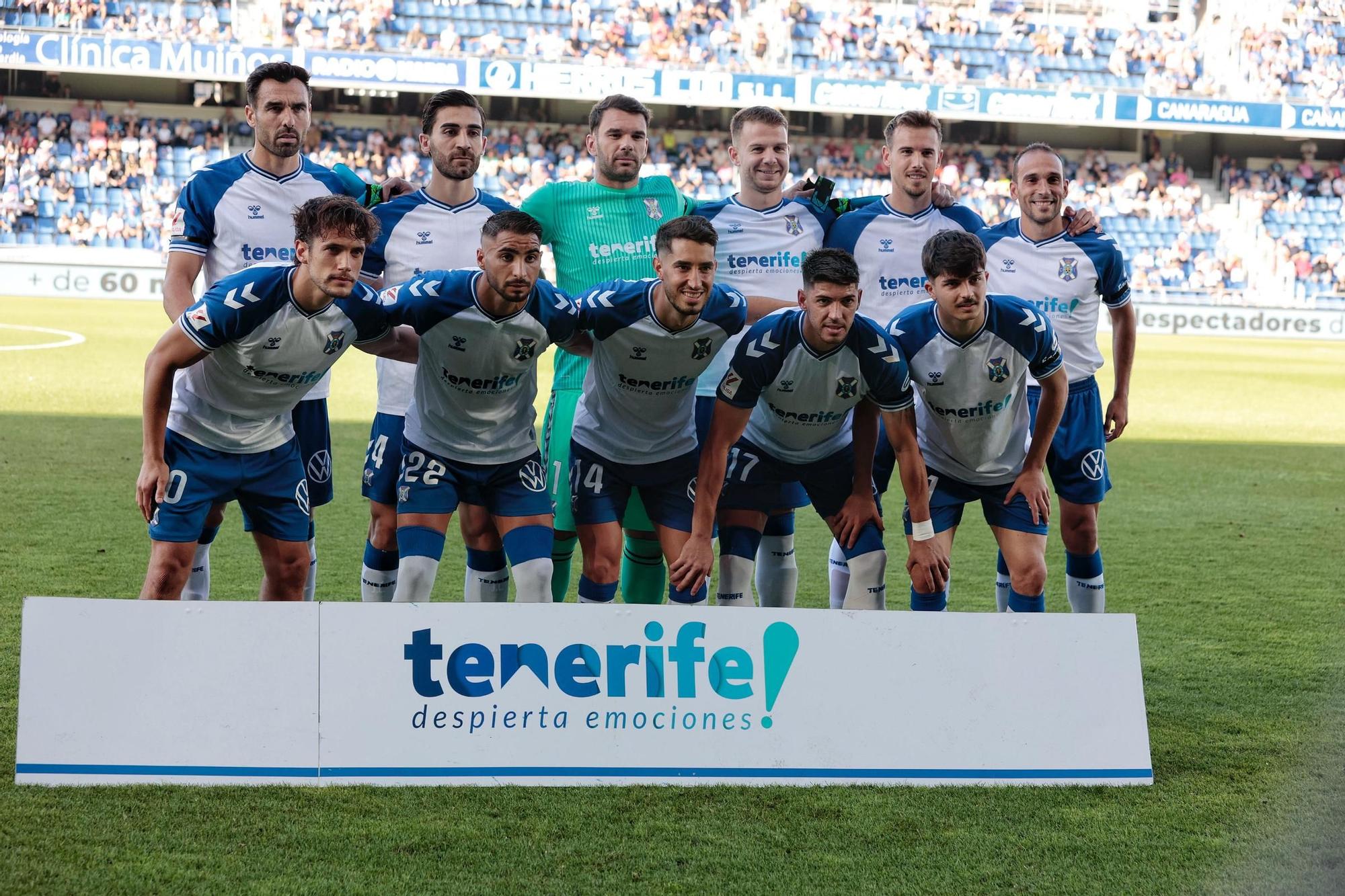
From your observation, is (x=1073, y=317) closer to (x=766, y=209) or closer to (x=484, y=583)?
(x=766, y=209)

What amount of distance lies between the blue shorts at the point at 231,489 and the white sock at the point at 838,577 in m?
2.15

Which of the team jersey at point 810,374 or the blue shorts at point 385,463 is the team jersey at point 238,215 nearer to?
the blue shorts at point 385,463

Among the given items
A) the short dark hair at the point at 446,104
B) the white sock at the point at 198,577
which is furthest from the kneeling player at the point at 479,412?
the white sock at the point at 198,577

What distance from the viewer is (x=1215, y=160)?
1406 inches

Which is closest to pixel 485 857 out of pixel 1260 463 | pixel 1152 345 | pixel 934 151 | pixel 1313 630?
pixel 934 151

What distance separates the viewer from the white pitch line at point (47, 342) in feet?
51.3

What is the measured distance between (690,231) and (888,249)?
4.38 feet

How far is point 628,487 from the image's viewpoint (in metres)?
4.82

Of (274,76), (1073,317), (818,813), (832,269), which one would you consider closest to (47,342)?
(274,76)

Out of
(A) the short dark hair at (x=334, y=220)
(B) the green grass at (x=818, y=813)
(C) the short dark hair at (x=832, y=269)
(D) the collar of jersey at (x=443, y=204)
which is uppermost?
(D) the collar of jersey at (x=443, y=204)

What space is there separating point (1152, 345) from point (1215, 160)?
13.6 m

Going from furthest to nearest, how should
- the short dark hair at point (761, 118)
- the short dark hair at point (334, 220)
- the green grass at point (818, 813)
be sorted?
the short dark hair at point (761, 118), the short dark hair at point (334, 220), the green grass at point (818, 813)

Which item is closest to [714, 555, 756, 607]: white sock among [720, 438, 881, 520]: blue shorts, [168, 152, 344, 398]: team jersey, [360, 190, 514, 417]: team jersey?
[720, 438, 881, 520]: blue shorts

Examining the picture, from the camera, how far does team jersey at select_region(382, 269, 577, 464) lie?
4.40 metres
